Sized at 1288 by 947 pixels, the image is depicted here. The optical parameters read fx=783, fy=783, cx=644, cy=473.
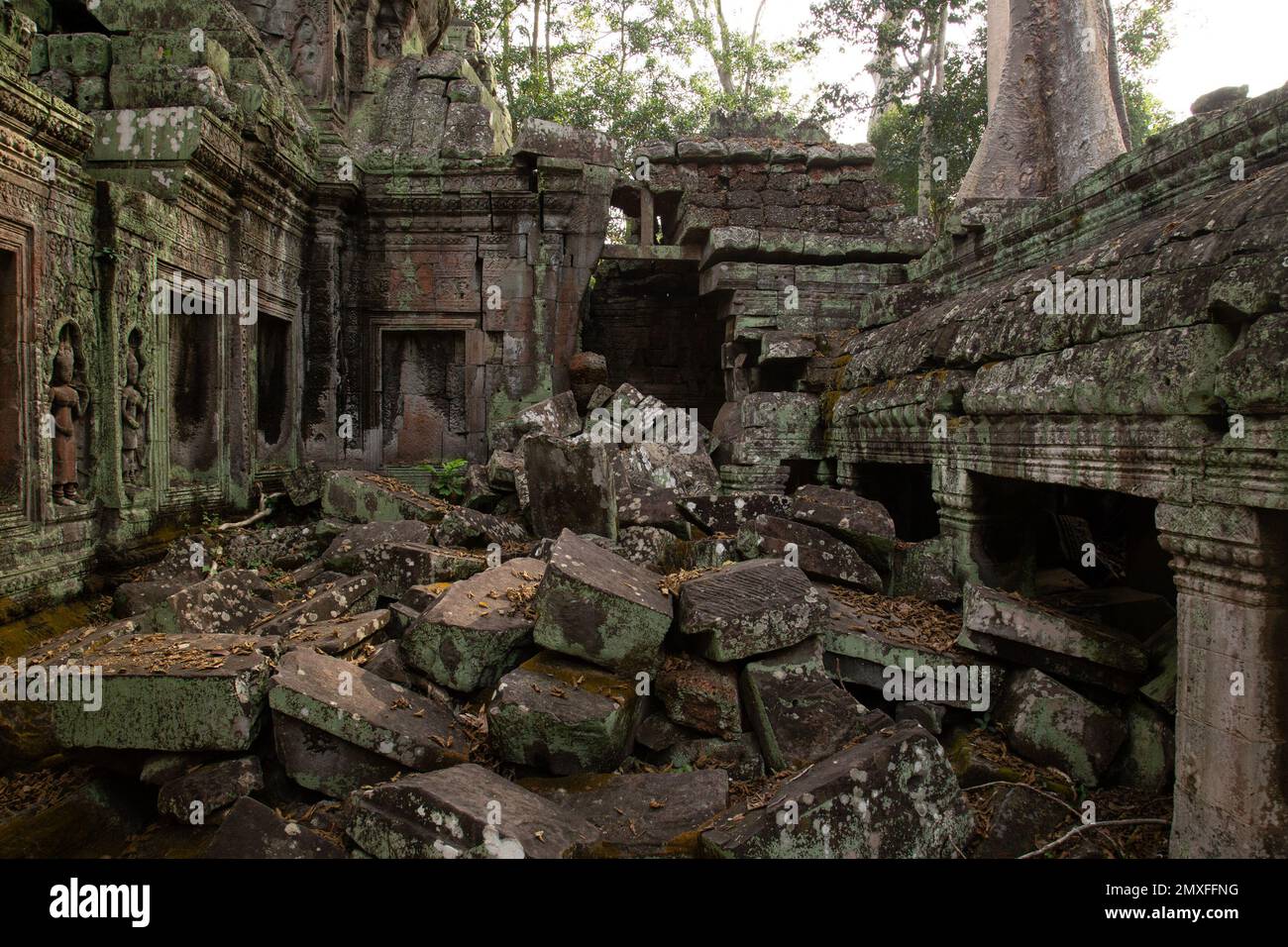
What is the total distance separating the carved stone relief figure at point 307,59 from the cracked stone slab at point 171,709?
8543 mm

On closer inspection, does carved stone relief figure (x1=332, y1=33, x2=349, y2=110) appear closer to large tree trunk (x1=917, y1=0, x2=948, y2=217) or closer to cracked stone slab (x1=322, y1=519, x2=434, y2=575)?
cracked stone slab (x1=322, y1=519, x2=434, y2=575)

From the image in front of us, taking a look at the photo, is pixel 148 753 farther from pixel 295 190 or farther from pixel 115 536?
pixel 295 190

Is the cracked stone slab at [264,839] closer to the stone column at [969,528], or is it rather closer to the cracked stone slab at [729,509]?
the cracked stone slab at [729,509]

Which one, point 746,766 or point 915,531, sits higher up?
point 915,531

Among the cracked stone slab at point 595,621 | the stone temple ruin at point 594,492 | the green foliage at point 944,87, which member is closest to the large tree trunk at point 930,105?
the green foliage at point 944,87

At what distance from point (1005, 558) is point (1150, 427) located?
6.30 feet

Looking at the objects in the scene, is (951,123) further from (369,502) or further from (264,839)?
(264,839)

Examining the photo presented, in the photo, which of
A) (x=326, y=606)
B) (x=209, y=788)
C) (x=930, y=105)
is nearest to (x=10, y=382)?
(x=326, y=606)

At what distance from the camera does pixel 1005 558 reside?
488 centimetres

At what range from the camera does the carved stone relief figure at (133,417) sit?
18.6ft

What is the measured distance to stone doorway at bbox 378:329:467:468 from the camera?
9516 millimetres

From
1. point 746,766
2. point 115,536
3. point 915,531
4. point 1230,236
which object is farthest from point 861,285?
point 115,536

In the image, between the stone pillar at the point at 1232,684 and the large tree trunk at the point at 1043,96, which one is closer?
the stone pillar at the point at 1232,684

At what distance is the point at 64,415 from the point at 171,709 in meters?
2.94
